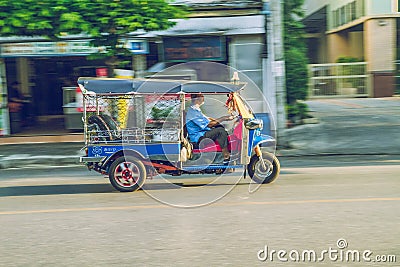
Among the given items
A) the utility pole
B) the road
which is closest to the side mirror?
the road

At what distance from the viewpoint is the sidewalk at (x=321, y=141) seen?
1386 cm

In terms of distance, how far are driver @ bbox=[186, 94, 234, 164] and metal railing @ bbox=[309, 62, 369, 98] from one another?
1692cm

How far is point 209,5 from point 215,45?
1.17m

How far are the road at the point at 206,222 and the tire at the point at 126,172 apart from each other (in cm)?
21

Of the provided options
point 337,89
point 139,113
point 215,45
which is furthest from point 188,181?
point 337,89

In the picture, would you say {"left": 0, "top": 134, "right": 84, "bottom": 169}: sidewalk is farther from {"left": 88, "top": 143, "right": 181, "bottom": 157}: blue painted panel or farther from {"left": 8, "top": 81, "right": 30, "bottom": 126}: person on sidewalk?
{"left": 88, "top": 143, "right": 181, "bottom": 157}: blue painted panel

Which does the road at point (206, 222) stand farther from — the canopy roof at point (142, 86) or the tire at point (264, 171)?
the canopy roof at point (142, 86)

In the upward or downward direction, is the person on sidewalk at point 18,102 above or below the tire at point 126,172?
above

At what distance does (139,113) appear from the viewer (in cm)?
963

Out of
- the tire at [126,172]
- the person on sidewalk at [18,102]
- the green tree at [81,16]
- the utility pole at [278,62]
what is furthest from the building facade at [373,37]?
the tire at [126,172]

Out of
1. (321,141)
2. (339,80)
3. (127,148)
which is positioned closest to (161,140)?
(127,148)

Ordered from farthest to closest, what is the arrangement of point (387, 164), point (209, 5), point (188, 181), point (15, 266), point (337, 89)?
1. point (337, 89)
2. point (209, 5)
3. point (387, 164)
4. point (188, 181)
5. point (15, 266)

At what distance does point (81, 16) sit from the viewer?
43.6 feet

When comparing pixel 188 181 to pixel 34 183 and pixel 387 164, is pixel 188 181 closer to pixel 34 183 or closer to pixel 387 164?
pixel 34 183
